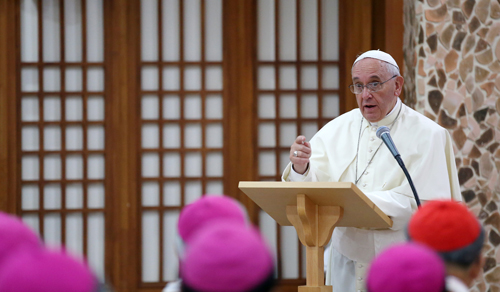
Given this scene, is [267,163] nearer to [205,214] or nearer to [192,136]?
[192,136]

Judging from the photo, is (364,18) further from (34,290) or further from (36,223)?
(34,290)

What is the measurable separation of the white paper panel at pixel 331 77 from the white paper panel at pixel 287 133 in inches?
18.2

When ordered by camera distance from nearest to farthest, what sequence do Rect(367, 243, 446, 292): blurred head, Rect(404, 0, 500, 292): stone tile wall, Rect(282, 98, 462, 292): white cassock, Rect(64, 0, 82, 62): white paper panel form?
Rect(367, 243, 446, 292): blurred head < Rect(282, 98, 462, 292): white cassock < Rect(404, 0, 500, 292): stone tile wall < Rect(64, 0, 82, 62): white paper panel

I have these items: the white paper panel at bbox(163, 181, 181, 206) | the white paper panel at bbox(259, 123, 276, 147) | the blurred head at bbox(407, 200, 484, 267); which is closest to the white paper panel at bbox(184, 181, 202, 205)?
the white paper panel at bbox(163, 181, 181, 206)

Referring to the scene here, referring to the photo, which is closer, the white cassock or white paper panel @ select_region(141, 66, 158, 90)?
the white cassock

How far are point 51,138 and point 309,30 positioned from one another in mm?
2487

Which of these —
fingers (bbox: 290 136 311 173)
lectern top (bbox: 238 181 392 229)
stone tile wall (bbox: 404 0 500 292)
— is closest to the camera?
lectern top (bbox: 238 181 392 229)

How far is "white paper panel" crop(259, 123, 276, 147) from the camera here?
524cm

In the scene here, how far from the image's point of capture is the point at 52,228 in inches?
204

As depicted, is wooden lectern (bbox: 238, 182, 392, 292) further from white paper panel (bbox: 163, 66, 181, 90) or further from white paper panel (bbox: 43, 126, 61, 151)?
white paper panel (bbox: 43, 126, 61, 151)

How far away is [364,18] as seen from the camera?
513 centimetres

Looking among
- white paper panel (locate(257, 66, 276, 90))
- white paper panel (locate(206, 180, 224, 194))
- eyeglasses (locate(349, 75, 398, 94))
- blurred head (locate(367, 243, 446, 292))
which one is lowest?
white paper panel (locate(206, 180, 224, 194))

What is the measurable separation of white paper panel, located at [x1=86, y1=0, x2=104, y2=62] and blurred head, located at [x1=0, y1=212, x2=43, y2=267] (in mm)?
4252

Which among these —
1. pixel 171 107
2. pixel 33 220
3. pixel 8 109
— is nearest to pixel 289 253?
pixel 171 107
